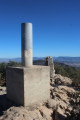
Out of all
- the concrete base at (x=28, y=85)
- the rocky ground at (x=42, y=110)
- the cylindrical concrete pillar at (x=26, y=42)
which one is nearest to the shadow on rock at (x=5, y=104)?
the rocky ground at (x=42, y=110)

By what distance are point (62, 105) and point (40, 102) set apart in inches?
67.7

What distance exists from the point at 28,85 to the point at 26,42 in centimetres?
289

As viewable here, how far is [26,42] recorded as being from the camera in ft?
32.2

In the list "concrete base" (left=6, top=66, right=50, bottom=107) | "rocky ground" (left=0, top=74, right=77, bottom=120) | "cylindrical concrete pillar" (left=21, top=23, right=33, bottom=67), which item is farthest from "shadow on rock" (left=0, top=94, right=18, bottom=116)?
"cylindrical concrete pillar" (left=21, top=23, right=33, bottom=67)

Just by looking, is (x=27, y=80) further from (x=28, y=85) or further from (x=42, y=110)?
(x=42, y=110)

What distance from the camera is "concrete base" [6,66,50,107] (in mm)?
8668

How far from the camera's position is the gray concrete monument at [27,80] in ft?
28.5

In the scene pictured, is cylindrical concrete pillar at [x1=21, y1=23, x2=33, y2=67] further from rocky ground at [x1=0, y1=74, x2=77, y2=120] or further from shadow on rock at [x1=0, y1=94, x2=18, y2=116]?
rocky ground at [x1=0, y1=74, x2=77, y2=120]

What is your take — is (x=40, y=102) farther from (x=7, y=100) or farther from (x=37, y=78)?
(x=7, y=100)

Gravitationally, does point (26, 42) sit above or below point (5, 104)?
above

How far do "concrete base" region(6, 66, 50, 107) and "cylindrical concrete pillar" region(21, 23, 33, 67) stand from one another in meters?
0.84

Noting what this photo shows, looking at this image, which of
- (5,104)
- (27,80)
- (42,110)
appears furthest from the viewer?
(5,104)

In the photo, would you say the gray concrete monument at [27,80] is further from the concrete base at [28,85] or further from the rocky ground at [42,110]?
the rocky ground at [42,110]

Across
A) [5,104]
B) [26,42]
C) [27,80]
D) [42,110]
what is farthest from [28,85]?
[26,42]
